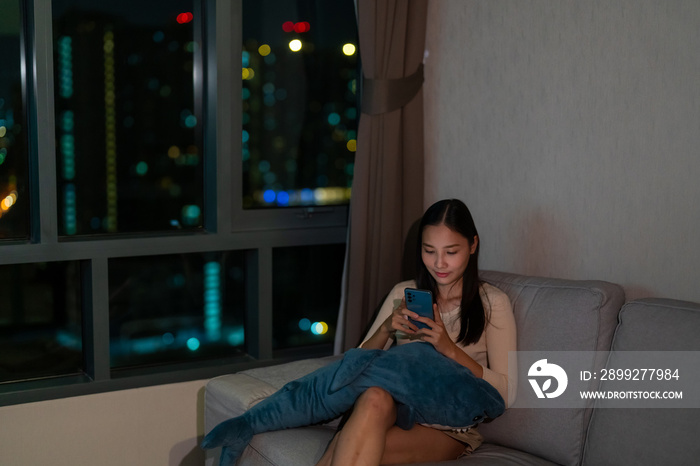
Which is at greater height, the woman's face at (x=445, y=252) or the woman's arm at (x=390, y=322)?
the woman's face at (x=445, y=252)

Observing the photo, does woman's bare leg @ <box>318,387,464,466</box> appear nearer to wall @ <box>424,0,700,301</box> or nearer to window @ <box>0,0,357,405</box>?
wall @ <box>424,0,700,301</box>

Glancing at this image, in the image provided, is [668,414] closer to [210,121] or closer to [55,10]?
[210,121]

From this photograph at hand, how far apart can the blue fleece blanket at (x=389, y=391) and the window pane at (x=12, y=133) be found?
1.22 metres

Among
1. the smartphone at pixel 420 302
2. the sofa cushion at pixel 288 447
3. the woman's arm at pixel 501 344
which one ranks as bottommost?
the sofa cushion at pixel 288 447

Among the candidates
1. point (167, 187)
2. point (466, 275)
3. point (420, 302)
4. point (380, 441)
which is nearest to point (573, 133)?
point (466, 275)

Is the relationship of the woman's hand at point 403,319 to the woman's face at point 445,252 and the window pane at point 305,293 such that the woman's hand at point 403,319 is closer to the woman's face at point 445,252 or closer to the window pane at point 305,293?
the woman's face at point 445,252

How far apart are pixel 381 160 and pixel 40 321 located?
146 cm

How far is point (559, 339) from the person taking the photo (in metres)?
2.17

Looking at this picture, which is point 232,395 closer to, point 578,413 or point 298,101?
point 578,413

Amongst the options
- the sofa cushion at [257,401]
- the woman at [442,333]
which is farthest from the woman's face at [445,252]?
the sofa cushion at [257,401]

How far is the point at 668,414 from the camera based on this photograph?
6.14 feet

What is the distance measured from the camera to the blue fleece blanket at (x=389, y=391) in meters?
2.02

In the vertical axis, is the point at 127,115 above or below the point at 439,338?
above

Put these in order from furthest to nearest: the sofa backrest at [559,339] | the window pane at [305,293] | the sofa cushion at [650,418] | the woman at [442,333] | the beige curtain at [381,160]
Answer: the window pane at [305,293]
the beige curtain at [381,160]
the sofa backrest at [559,339]
the woman at [442,333]
the sofa cushion at [650,418]
